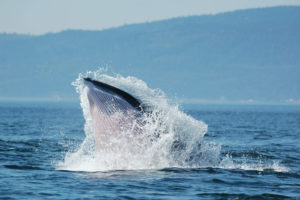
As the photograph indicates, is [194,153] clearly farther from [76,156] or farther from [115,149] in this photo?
[76,156]

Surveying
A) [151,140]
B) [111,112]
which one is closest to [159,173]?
[151,140]

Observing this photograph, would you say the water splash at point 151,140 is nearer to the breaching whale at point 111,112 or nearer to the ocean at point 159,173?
the ocean at point 159,173

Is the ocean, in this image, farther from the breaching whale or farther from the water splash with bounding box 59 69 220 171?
the breaching whale

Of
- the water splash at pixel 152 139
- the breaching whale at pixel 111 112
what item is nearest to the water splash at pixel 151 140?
the water splash at pixel 152 139

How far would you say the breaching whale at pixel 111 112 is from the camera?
45.3 ft

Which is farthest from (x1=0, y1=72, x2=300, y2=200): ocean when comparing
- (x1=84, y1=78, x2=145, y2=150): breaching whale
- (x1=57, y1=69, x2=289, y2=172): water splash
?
(x1=84, y1=78, x2=145, y2=150): breaching whale

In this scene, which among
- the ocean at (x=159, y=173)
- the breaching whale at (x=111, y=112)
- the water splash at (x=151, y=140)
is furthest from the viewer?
the water splash at (x=151, y=140)

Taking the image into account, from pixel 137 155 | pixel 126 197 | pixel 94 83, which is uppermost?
pixel 94 83

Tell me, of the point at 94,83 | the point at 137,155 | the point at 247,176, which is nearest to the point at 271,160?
the point at 247,176

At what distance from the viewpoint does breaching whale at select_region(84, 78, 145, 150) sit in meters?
13.8

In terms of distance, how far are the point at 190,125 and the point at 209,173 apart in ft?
4.20

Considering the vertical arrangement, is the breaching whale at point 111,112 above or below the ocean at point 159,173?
above

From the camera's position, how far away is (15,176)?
14.8 meters

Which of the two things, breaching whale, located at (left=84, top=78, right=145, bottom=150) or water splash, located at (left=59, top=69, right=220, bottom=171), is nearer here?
breaching whale, located at (left=84, top=78, right=145, bottom=150)
